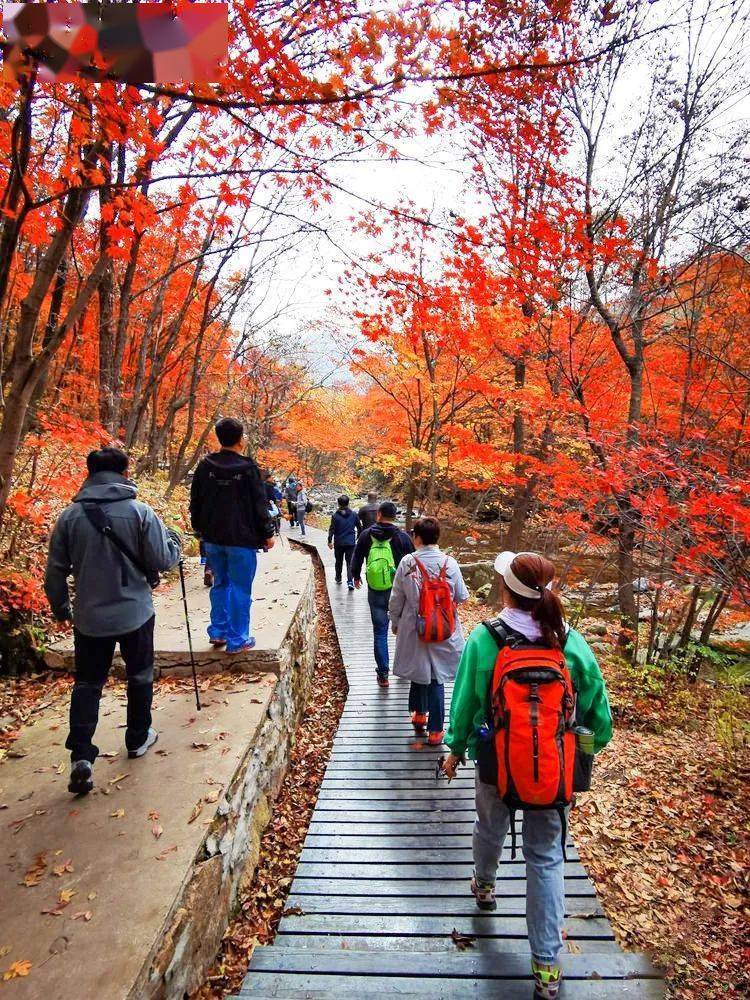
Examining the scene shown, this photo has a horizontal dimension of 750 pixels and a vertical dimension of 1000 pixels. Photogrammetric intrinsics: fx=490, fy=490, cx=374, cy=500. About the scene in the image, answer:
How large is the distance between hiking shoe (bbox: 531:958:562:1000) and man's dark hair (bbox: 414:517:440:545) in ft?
8.55

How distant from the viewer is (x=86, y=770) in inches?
112

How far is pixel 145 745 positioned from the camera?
3.28 m

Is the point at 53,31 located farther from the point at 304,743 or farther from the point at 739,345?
the point at 739,345

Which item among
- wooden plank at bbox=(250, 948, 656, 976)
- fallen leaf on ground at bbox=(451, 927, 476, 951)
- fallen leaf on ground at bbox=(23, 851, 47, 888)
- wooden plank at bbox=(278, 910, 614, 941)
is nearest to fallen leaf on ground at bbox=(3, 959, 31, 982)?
fallen leaf on ground at bbox=(23, 851, 47, 888)

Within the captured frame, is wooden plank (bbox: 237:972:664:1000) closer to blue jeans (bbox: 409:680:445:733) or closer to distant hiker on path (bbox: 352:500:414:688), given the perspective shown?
blue jeans (bbox: 409:680:445:733)

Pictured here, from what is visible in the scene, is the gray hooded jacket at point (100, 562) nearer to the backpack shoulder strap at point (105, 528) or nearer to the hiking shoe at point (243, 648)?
the backpack shoulder strap at point (105, 528)

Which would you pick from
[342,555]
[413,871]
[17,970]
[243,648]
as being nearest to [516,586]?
[413,871]

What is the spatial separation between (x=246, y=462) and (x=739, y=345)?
9004 millimetres

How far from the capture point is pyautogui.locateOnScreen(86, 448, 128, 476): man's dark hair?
291 centimetres

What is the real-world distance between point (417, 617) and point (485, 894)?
1.91m

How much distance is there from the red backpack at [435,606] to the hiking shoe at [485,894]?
168 cm

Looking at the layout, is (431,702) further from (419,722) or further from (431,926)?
(431,926)

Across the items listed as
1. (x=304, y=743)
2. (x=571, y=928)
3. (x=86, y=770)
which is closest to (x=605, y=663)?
(x=304, y=743)

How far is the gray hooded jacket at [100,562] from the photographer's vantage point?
2816mm
